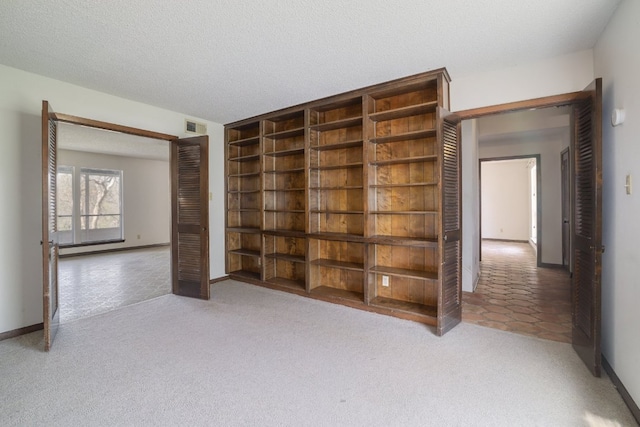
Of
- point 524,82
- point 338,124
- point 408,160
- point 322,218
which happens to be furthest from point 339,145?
point 524,82

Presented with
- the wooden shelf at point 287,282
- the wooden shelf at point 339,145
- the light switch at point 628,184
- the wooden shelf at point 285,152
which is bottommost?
the wooden shelf at point 287,282

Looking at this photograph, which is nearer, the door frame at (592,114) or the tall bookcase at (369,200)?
the door frame at (592,114)

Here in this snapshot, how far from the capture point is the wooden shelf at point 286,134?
161 inches

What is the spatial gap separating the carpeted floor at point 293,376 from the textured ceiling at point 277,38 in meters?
2.47

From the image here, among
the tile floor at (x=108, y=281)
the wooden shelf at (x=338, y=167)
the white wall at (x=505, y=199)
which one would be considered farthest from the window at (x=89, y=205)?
the white wall at (x=505, y=199)

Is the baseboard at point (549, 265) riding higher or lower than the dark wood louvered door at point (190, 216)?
lower

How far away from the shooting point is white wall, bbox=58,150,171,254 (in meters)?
7.73

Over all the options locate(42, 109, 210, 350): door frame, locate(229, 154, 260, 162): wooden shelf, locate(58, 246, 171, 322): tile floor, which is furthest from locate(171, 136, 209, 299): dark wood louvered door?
locate(229, 154, 260, 162): wooden shelf

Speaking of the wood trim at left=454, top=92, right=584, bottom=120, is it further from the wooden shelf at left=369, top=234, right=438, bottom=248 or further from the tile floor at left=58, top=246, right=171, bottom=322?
the tile floor at left=58, top=246, right=171, bottom=322

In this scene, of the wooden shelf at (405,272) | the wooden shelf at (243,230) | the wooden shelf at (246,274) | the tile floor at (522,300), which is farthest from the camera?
the wooden shelf at (246,274)

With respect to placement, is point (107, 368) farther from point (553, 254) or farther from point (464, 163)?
point (553, 254)

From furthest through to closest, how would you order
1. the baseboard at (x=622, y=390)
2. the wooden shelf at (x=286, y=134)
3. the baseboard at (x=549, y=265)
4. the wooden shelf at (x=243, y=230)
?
the baseboard at (x=549, y=265) → the wooden shelf at (x=243, y=230) → the wooden shelf at (x=286, y=134) → the baseboard at (x=622, y=390)

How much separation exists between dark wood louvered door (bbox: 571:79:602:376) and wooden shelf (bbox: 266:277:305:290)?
282 cm

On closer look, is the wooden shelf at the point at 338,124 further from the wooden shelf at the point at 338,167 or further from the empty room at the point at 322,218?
the wooden shelf at the point at 338,167
